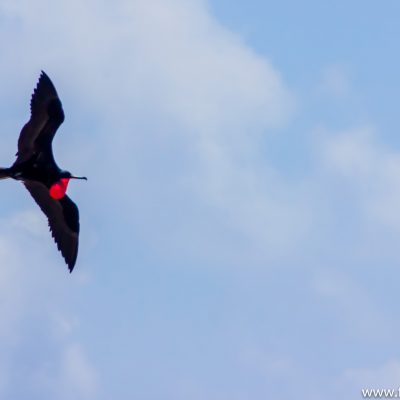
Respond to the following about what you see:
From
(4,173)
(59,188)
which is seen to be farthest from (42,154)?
(4,173)

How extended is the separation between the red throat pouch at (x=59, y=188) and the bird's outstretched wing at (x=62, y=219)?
0.47 ft

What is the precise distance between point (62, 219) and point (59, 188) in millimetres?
1177

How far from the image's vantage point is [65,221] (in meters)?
31.4

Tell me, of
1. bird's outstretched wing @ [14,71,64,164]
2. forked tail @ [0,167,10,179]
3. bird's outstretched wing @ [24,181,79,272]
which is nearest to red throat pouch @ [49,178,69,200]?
bird's outstretched wing @ [24,181,79,272]

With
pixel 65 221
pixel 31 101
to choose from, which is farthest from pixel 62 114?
pixel 65 221

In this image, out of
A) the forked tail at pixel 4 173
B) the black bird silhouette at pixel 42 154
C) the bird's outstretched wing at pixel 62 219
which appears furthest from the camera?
the bird's outstretched wing at pixel 62 219

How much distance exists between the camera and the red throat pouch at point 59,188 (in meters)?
30.5

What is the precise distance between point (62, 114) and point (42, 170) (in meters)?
1.49

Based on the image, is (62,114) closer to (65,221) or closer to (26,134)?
(26,134)

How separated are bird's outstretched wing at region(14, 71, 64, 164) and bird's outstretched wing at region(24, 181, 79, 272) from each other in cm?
95

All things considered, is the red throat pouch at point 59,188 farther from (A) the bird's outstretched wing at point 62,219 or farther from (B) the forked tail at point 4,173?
(B) the forked tail at point 4,173

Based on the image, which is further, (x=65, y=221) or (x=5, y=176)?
(x=65, y=221)

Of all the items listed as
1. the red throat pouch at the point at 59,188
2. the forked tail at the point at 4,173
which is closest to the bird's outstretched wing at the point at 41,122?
the forked tail at the point at 4,173

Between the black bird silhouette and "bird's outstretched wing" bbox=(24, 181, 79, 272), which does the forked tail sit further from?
"bird's outstretched wing" bbox=(24, 181, 79, 272)
